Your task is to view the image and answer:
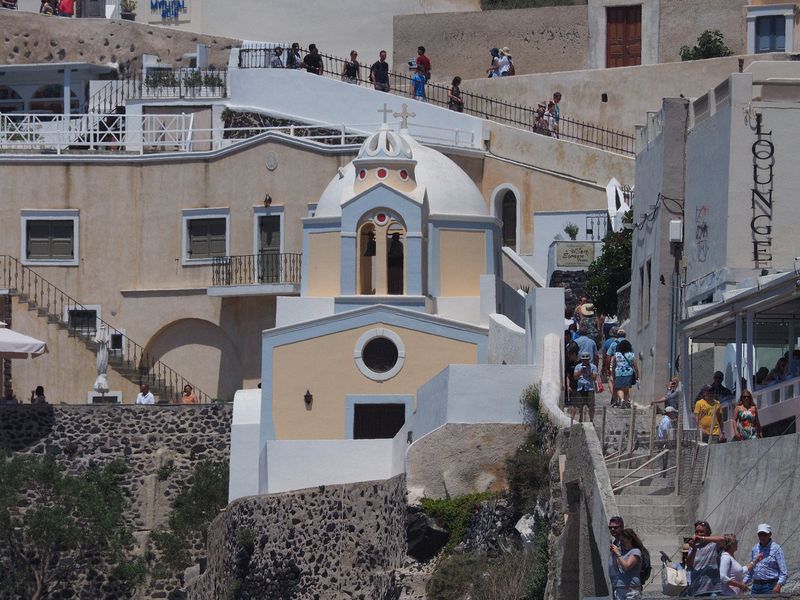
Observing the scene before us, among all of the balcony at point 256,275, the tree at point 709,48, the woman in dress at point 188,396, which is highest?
the tree at point 709,48

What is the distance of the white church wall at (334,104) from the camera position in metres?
56.3

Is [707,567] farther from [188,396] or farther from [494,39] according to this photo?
[494,39]

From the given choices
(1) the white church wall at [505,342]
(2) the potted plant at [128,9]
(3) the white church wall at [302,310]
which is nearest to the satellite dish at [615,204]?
(1) the white church wall at [505,342]

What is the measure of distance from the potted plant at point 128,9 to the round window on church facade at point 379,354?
20821mm

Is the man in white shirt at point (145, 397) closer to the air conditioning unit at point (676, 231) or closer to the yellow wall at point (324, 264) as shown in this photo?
the yellow wall at point (324, 264)

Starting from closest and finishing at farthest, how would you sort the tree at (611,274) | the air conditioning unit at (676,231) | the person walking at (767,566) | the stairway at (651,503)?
1. the person walking at (767,566)
2. the stairway at (651,503)
3. the air conditioning unit at (676,231)
4. the tree at (611,274)

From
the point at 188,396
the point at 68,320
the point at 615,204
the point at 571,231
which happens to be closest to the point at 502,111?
the point at 571,231

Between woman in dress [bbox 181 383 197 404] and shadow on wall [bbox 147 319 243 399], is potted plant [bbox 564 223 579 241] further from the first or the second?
woman in dress [bbox 181 383 197 404]

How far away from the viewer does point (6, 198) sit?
55.1 m

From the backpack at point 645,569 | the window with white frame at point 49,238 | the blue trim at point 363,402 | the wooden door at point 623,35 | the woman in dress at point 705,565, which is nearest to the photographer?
the woman in dress at point 705,565

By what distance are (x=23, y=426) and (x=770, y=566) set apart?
27673 millimetres

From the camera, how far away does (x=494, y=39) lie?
62.2 m

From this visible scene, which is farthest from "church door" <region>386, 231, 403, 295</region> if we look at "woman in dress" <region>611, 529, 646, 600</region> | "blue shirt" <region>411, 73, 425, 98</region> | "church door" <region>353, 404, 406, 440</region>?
"woman in dress" <region>611, 529, 646, 600</region>

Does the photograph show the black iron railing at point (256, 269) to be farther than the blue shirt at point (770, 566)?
Yes
